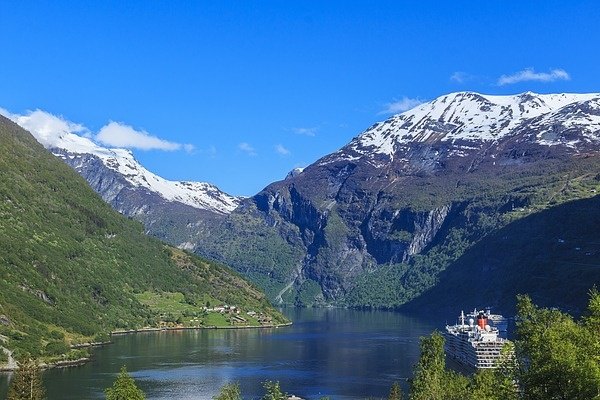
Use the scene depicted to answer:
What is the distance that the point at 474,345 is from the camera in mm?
160500

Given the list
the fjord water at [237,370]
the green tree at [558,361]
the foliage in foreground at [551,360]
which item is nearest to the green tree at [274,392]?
the fjord water at [237,370]

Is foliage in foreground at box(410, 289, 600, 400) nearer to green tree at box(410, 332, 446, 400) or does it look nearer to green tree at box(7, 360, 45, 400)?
green tree at box(410, 332, 446, 400)

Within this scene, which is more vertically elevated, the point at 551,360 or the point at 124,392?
the point at 551,360

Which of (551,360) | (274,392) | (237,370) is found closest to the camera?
(551,360)

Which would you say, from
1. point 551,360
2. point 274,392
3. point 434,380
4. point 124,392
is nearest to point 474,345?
point 434,380

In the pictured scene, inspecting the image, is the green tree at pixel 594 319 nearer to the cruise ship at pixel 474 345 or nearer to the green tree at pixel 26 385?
the green tree at pixel 26 385

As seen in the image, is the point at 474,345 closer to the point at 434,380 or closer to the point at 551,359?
the point at 434,380

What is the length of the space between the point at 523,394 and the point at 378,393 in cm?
9217

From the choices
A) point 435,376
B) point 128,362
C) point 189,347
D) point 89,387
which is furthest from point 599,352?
point 189,347

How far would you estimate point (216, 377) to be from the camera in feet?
477

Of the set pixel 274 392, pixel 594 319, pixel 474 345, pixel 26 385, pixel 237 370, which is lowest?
pixel 237 370

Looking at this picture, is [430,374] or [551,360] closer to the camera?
[551,360]

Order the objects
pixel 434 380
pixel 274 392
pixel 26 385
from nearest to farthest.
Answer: pixel 274 392
pixel 434 380
pixel 26 385

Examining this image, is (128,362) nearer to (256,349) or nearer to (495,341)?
(256,349)
